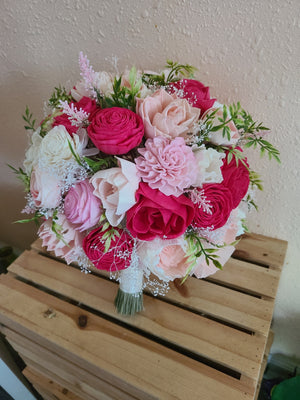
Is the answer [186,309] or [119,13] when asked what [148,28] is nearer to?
[119,13]

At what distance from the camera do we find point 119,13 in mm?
644

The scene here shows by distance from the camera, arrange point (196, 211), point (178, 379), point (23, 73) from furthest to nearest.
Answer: point (23, 73) → point (178, 379) → point (196, 211)

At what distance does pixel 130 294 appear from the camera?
→ 657mm

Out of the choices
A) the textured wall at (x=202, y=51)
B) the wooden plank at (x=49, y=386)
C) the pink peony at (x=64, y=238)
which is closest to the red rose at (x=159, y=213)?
the pink peony at (x=64, y=238)

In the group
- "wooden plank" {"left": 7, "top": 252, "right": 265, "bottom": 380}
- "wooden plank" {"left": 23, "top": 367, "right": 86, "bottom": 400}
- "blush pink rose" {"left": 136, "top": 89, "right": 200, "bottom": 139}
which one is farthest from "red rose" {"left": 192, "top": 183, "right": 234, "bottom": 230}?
"wooden plank" {"left": 23, "top": 367, "right": 86, "bottom": 400}

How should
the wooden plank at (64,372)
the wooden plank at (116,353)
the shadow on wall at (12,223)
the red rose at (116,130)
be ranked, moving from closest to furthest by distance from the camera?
the red rose at (116,130), the wooden plank at (116,353), the wooden plank at (64,372), the shadow on wall at (12,223)

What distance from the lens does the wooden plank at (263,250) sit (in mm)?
786

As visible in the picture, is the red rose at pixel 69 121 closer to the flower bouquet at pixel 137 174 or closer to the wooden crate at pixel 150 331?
the flower bouquet at pixel 137 174

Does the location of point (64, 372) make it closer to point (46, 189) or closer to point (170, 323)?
point (170, 323)

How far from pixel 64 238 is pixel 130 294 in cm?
25

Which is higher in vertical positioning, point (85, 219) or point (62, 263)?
point (85, 219)

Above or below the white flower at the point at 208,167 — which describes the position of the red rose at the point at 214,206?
below

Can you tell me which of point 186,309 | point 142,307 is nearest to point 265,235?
point 186,309

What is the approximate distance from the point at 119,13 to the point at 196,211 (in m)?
0.54
